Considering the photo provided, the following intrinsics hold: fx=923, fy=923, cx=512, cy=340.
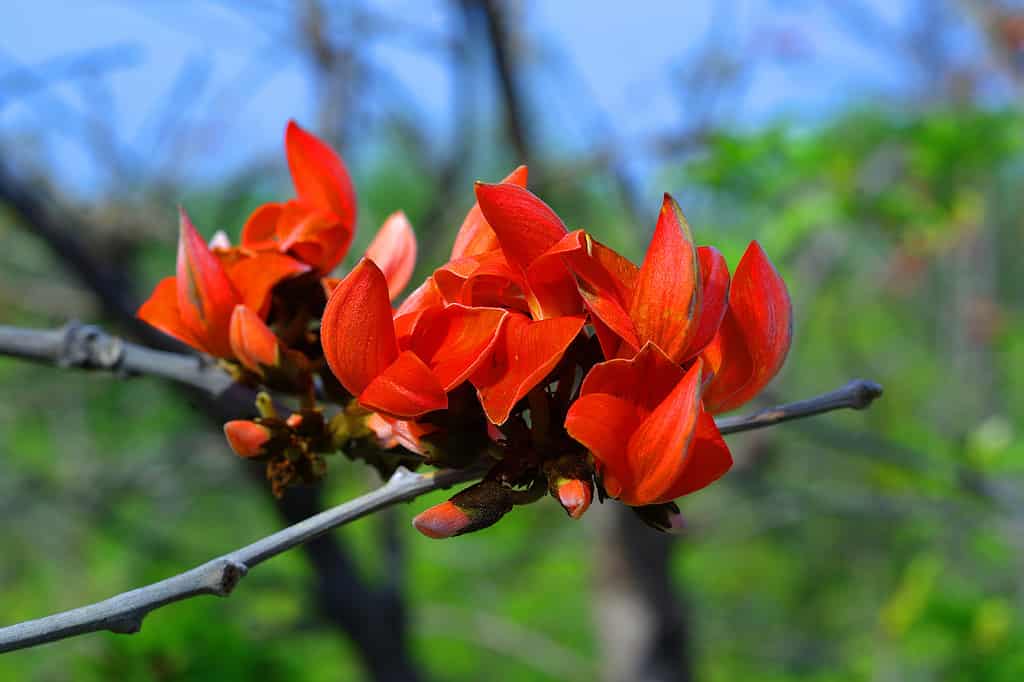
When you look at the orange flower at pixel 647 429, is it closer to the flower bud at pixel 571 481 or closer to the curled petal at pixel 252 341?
the flower bud at pixel 571 481

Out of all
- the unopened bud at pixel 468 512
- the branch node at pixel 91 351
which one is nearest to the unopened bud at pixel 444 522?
the unopened bud at pixel 468 512

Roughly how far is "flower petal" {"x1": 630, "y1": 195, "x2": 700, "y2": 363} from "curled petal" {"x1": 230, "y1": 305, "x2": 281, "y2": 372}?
0.28 m

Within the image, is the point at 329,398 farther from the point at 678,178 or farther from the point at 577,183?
the point at 577,183

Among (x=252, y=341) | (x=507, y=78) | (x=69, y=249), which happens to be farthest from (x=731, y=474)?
(x=252, y=341)

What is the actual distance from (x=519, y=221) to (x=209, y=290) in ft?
0.89

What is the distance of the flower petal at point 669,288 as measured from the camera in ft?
1.61

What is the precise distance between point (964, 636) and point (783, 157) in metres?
1.69

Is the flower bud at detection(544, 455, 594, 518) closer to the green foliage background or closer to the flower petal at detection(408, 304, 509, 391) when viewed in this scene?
the flower petal at detection(408, 304, 509, 391)

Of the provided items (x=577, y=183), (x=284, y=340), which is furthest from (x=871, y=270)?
(x=284, y=340)

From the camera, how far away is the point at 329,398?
0.70m

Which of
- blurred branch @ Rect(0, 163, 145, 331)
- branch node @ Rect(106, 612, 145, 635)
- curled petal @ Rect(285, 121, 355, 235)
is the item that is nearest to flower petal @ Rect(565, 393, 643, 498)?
branch node @ Rect(106, 612, 145, 635)

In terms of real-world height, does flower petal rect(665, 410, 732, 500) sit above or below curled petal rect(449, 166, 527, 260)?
below

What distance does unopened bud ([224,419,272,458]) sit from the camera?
62 cm

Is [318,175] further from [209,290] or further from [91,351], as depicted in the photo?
[91,351]
